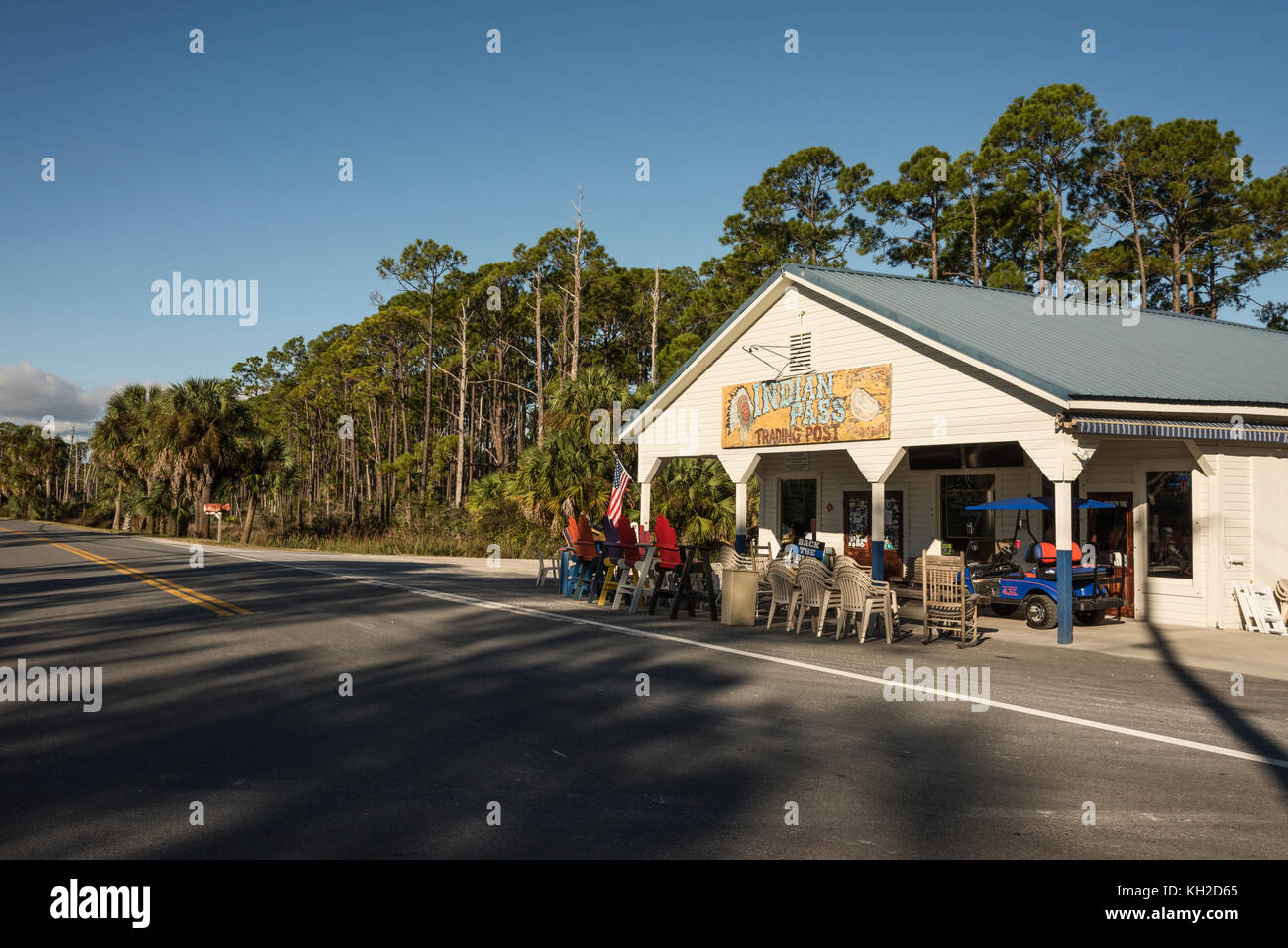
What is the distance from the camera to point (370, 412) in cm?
7219

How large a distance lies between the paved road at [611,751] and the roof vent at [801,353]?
24.1ft

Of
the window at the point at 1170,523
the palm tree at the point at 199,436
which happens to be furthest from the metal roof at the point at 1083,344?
the palm tree at the point at 199,436

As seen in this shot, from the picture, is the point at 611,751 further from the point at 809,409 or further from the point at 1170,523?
the point at 809,409

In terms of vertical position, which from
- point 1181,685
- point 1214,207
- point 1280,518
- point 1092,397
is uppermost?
point 1214,207

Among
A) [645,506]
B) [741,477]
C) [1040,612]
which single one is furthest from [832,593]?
[645,506]

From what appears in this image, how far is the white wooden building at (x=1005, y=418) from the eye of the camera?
588 inches

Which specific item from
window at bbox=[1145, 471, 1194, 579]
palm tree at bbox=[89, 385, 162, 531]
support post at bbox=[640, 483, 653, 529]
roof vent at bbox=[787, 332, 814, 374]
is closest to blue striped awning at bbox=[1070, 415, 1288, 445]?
window at bbox=[1145, 471, 1194, 579]

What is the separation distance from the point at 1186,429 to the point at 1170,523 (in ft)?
7.64

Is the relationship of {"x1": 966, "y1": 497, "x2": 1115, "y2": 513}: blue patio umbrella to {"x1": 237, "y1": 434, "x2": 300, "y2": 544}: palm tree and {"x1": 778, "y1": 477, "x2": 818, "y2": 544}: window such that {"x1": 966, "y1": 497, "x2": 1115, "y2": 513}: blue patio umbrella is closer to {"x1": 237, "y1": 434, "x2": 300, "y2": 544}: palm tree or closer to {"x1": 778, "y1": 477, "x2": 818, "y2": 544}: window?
{"x1": 778, "y1": 477, "x2": 818, "y2": 544}: window

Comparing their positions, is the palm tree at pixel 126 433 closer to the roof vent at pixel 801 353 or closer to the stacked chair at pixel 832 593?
the roof vent at pixel 801 353

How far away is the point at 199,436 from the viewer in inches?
1966
